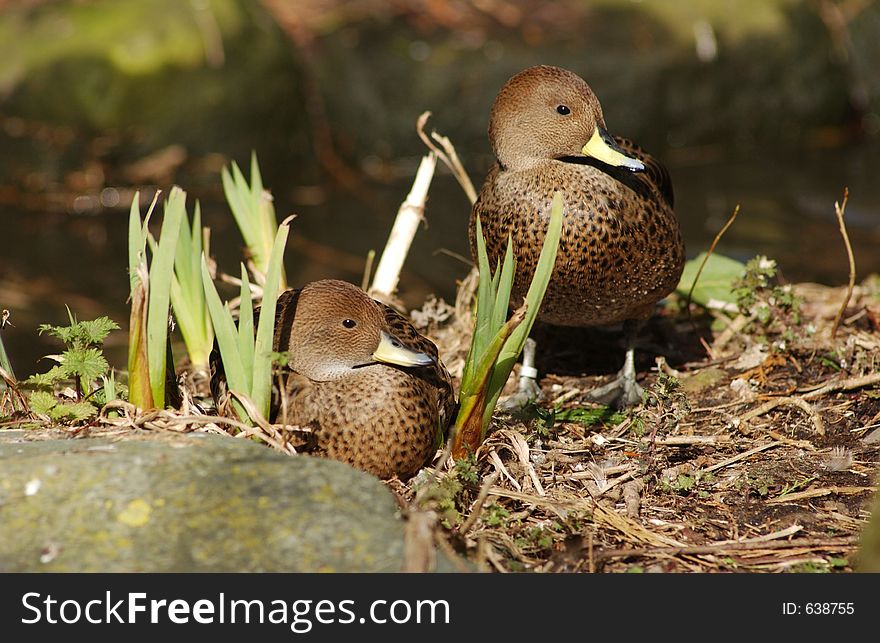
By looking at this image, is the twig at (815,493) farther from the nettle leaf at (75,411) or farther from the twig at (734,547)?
the nettle leaf at (75,411)

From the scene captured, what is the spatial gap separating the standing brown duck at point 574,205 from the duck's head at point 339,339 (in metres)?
0.65

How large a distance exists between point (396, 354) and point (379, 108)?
5890 mm

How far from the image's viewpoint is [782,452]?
3.47m

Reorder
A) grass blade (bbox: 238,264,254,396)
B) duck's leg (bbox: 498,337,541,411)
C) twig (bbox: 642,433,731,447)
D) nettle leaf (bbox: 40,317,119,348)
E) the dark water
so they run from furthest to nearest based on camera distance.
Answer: the dark water → duck's leg (bbox: 498,337,541,411) → twig (bbox: 642,433,731,447) → nettle leaf (bbox: 40,317,119,348) → grass blade (bbox: 238,264,254,396)

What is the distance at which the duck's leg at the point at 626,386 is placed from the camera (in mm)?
4027

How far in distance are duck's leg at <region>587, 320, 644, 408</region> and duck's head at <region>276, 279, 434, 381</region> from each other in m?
1.04

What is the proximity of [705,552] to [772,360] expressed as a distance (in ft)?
4.88

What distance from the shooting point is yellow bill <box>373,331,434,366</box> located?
127 inches

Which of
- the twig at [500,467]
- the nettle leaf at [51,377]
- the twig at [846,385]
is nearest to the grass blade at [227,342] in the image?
the nettle leaf at [51,377]

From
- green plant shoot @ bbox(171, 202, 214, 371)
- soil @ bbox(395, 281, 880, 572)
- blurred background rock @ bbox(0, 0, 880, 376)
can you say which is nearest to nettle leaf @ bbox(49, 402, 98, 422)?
green plant shoot @ bbox(171, 202, 214, 371)

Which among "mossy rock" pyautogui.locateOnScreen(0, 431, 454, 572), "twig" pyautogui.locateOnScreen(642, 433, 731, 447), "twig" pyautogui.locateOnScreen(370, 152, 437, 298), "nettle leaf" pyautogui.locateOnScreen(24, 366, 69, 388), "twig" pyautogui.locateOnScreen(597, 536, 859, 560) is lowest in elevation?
"twig" pyautogui.locateOnScreen(597, 536, 859, 560)

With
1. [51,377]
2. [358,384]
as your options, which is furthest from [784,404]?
[51,377]

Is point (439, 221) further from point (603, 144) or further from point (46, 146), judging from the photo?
point (603, 144)

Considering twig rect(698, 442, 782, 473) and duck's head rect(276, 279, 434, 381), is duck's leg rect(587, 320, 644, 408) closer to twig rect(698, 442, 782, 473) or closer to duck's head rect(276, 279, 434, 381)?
twig rect(698, 442, 782, 473)
